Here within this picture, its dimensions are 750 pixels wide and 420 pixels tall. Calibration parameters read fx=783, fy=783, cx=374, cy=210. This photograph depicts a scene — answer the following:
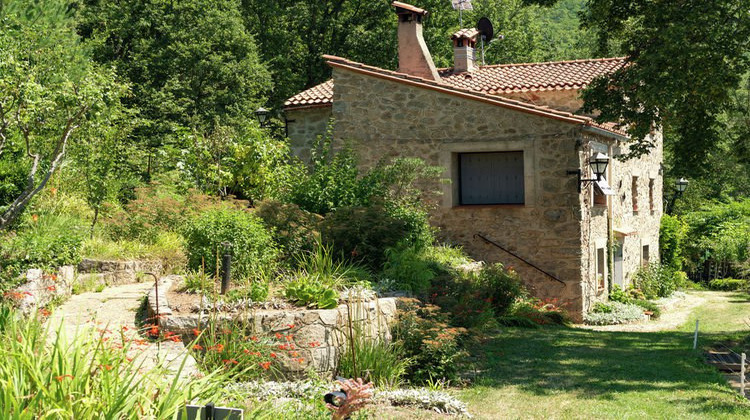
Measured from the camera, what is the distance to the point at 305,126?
1938 cm

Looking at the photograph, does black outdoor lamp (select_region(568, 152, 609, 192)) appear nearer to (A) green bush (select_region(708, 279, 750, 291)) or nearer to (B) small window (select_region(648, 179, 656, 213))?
(B) small window (select_region(648, 179, 656, 213))

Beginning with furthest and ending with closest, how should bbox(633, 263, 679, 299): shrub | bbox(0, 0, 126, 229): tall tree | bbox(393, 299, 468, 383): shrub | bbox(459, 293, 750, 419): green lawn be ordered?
bbox(633, 263, 679, 299): shrub < bbox(0, 0, 126, 229): tall tree < bbox(393, 299, 468, 383): shrub < bbox(459, 293, 750, 419): green lawn

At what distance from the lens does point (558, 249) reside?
16.4m

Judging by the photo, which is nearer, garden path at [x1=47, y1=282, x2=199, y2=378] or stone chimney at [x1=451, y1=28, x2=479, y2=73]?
garden path at [x1=47, y1=282, x2=199, y2=378]

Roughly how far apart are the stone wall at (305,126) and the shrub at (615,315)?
7.58 m

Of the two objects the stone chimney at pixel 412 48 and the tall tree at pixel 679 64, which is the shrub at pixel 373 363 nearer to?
the tall tree at pixel 679 64

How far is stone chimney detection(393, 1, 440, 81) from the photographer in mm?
19594

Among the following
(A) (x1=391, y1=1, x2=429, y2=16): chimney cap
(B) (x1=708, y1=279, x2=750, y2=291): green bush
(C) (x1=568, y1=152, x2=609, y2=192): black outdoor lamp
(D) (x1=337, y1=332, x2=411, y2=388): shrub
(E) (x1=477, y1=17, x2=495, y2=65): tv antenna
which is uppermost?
(E) (x1=477, y1=17, x2=495, y2=65): tv antenna

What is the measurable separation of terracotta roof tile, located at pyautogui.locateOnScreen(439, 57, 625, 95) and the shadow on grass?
25.9ft

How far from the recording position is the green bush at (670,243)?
26984 millimetres

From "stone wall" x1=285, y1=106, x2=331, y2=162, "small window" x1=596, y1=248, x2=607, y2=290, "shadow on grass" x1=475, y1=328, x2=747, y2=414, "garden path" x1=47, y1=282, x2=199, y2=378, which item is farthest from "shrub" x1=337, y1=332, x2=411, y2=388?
"stone wall" x1=285, y1=106, x2=331, y2=162

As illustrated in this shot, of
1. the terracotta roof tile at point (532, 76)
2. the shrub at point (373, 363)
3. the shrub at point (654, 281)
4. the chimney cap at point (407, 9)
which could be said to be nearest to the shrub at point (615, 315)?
the shrub at point (654, 281)

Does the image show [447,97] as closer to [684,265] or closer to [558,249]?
[558,249]

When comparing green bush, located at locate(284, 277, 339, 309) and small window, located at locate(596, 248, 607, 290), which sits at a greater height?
green bush, located at locate(284, 277, 339, 309)
